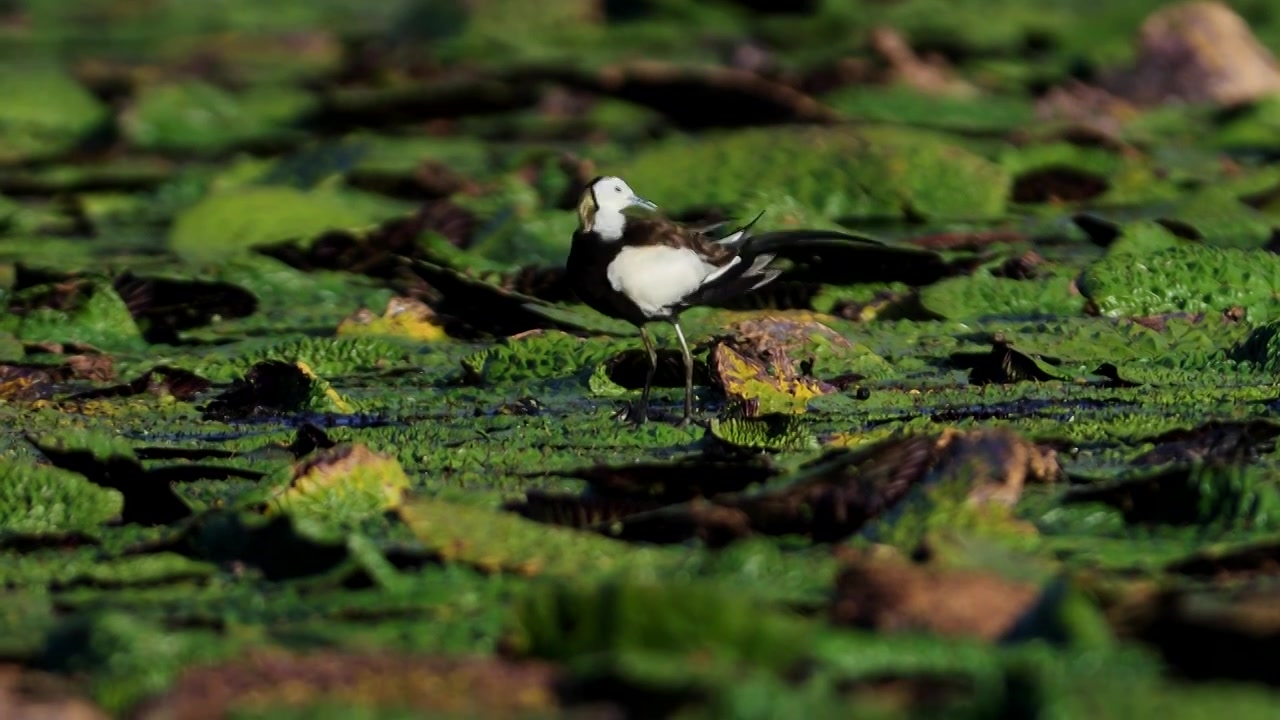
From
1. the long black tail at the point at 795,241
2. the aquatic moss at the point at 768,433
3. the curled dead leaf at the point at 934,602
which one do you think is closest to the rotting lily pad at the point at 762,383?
the long black tail at the point at 795,241

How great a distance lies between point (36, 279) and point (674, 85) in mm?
4651

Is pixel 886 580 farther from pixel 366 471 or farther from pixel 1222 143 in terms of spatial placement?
pixel 1222 143

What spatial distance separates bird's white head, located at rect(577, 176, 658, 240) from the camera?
16.7ft

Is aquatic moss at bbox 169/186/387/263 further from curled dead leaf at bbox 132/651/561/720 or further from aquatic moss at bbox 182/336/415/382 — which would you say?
curled dead leaf at bbox 132/651/561/720

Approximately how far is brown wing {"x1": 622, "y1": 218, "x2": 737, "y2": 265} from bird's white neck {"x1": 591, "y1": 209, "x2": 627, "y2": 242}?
0.06 feet

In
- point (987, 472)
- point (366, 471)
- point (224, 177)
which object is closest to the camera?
point (987, 472)

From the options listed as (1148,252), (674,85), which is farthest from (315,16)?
(1148,252)

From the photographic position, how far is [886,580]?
2611 mm

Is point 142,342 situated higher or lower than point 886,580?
lower

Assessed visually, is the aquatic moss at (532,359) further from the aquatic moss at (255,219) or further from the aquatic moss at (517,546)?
Answer: the aquatic moss at (255,219)

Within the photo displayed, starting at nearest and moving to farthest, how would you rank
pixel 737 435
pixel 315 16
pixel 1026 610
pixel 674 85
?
pixel 1026 610 → pixel 737 435 → pixel 674 85 → pixel 315 16

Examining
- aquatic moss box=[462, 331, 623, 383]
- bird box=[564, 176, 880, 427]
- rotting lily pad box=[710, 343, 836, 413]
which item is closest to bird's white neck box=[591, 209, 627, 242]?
bird box=[564, 176, 880, 427]

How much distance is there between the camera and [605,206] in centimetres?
516

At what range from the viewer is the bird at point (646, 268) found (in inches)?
196
